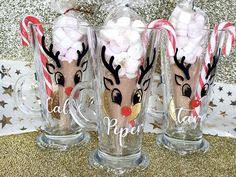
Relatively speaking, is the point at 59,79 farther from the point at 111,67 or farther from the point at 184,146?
the point at 184,146

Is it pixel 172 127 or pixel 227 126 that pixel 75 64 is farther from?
pixel 227 126

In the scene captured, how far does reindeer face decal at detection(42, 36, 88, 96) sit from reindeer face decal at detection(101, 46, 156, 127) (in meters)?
0.09

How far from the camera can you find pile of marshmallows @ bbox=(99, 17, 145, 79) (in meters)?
0.63

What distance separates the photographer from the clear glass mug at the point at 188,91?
71 cm

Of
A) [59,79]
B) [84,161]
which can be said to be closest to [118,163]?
[84,161]

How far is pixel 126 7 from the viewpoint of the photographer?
2.32 ft

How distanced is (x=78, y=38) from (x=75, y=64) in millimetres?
41

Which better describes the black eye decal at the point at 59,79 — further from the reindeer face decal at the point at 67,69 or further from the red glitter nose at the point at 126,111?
the red glitter nose at the point at 126,111

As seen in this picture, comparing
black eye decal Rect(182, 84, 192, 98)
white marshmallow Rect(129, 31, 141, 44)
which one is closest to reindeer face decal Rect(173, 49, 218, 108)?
black eye decal Rect(182, 84, 192, 98)

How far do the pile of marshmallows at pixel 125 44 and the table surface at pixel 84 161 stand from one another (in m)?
0.15

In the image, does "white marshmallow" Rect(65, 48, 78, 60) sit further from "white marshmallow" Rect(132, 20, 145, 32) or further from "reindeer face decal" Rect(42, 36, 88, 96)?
"white marshmallow" Rect(132, 20, 145, 32)

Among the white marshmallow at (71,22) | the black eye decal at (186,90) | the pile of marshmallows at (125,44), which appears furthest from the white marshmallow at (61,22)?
the black eye decal at (186,90)

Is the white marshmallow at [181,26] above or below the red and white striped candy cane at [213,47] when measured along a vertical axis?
above

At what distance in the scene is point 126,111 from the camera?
659 mm
